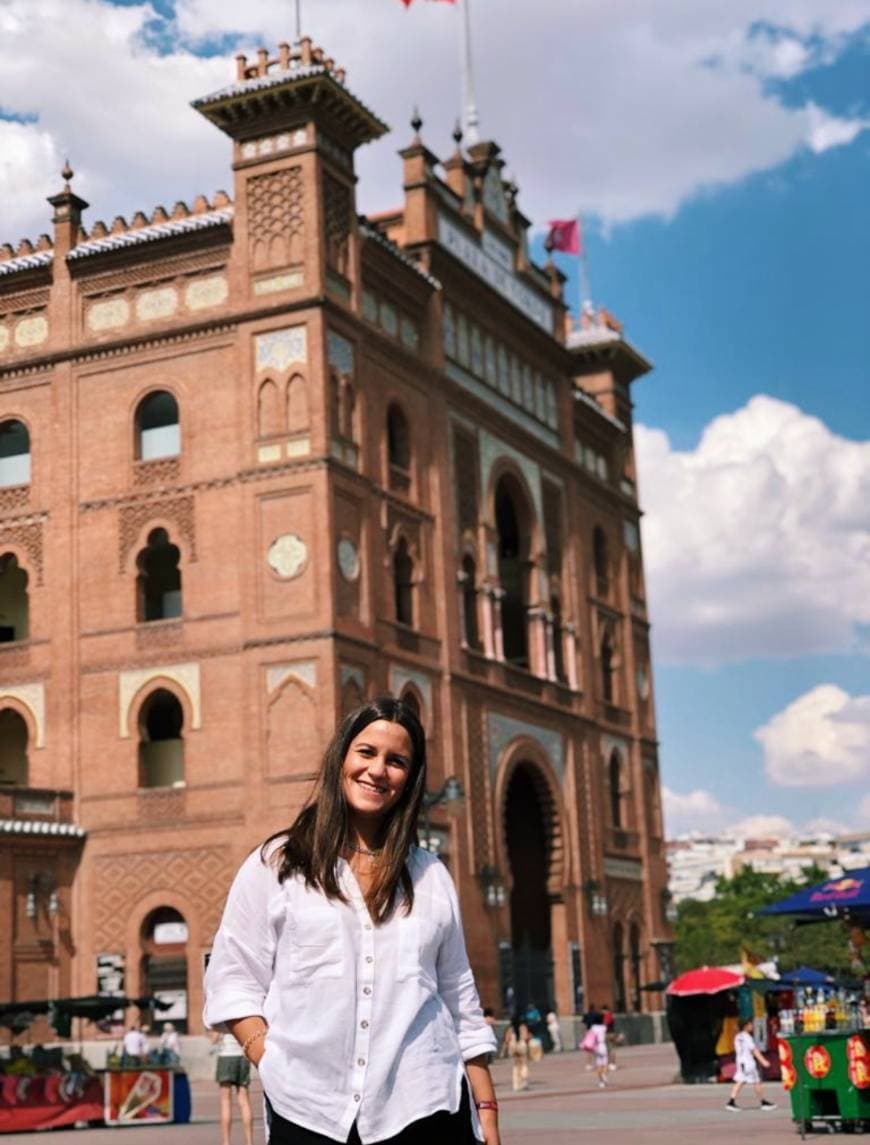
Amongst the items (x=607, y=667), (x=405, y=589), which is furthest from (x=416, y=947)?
(x=607, y=667)

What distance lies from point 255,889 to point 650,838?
45.7m

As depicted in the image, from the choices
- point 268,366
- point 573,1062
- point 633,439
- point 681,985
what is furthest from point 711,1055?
point 633,439

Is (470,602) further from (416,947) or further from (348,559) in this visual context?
(416,947)

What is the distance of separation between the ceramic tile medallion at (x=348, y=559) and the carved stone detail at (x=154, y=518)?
297 cm

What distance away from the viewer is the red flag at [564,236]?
1892 inches

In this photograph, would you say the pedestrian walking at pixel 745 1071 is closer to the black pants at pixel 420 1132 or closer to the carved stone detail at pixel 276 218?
the black pants at pixel 420 1132

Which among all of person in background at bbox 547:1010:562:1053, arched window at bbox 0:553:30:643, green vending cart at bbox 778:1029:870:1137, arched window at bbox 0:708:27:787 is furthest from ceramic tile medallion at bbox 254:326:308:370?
green vending cart at bbox 778:1029:870:1137

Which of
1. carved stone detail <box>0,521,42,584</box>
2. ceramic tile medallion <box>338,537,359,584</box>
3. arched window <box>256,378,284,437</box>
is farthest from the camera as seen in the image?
carved stone detail <box>0,521,42,584</box>

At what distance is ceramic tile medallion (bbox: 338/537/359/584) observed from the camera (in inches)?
1300

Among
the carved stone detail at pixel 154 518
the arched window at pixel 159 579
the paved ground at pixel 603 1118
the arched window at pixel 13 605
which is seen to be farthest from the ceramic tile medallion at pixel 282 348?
the paved ground at pixel 603 1118

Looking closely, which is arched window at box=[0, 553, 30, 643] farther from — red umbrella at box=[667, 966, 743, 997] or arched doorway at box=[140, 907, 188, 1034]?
red umbrella at box=[667, 966, 743, 997]

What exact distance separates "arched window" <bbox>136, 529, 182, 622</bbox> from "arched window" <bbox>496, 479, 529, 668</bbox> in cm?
1069

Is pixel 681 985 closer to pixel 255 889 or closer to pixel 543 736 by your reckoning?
pixel 543 736

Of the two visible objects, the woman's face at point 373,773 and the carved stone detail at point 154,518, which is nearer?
the woman's face at point 373,773
